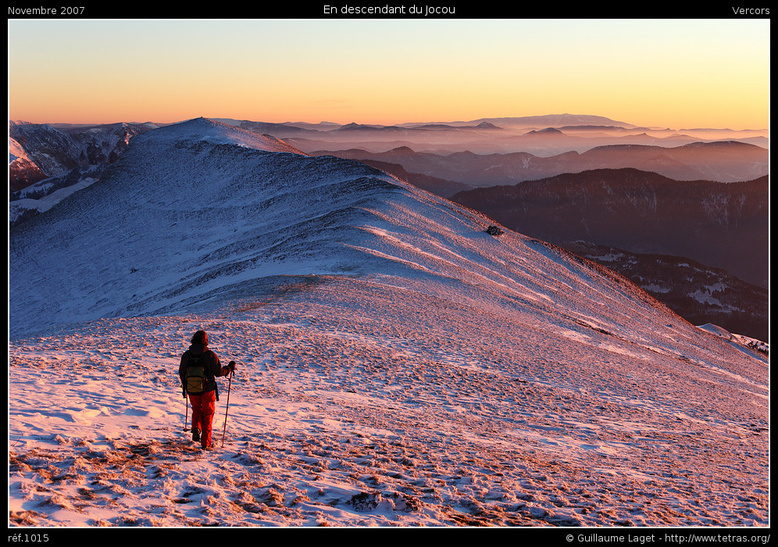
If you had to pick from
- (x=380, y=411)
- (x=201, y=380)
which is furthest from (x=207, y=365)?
(x=380, y=411)

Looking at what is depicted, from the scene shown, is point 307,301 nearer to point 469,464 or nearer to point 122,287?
point 469,464

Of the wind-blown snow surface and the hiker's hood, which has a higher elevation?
the hiker's hood

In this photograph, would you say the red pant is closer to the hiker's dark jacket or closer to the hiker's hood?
the hiker's dark jacket

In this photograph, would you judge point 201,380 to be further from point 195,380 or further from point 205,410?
point 205,410

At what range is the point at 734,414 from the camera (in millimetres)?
20969

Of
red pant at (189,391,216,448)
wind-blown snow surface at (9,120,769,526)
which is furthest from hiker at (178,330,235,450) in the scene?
wind-blown snow surface at (9,120,769,526)

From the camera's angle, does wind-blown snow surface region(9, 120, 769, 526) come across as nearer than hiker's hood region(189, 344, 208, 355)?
Yes

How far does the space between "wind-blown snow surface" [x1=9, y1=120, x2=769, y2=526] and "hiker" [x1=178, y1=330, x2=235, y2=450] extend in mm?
466

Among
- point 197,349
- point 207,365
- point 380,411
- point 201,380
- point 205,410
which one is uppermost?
point 197,349

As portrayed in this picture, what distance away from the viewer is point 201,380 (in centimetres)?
966

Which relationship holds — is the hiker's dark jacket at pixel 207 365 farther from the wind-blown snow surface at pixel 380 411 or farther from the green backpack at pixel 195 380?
the wind-blown snow surface at pixel 380 411

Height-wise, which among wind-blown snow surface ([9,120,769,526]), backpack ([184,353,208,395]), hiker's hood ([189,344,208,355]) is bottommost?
wind-blown snow surface ([9,120,769,526])

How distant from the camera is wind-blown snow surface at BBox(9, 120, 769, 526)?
26.9 feet

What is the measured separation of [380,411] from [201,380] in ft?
19.1
